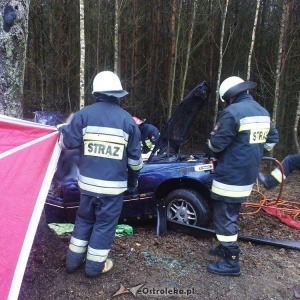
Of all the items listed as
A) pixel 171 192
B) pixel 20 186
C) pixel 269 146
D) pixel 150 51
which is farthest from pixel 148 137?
pixel 150 51

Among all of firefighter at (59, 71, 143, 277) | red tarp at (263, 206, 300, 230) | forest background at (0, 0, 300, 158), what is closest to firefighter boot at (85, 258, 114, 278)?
firefighter at (59, 71, 143, 277)

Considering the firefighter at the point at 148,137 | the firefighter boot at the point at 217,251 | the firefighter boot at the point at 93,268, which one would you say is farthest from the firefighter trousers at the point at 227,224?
the firefighter at the point at 148,137

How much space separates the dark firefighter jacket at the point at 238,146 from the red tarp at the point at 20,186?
5.45 ft

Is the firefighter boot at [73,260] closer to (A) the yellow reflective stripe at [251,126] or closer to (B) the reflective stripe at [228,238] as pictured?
(B) the reflective stripe at [228,238]

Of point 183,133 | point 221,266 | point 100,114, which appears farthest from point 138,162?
point 183,133

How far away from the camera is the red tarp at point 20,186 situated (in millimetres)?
2438

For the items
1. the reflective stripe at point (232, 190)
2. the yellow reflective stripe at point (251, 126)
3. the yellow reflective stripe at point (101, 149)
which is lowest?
the reflective stripe at point (232, 190)

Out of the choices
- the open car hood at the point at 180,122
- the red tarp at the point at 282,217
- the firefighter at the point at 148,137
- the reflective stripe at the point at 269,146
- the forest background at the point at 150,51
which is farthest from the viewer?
the forest background at the point at 150,51

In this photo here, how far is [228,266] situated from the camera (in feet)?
11.3

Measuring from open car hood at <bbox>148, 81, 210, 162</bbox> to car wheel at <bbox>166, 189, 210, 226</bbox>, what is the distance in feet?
2.41

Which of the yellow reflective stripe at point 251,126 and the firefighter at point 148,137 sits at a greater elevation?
the yellow reflective stripe at point 251,126

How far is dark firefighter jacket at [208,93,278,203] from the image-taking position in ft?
11.0

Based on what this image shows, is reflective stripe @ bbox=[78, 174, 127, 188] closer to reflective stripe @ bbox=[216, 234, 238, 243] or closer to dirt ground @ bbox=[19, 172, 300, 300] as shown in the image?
dirt ground @ bbox=[19, 172, 300, 300]

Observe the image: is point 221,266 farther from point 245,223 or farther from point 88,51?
point 88,51
